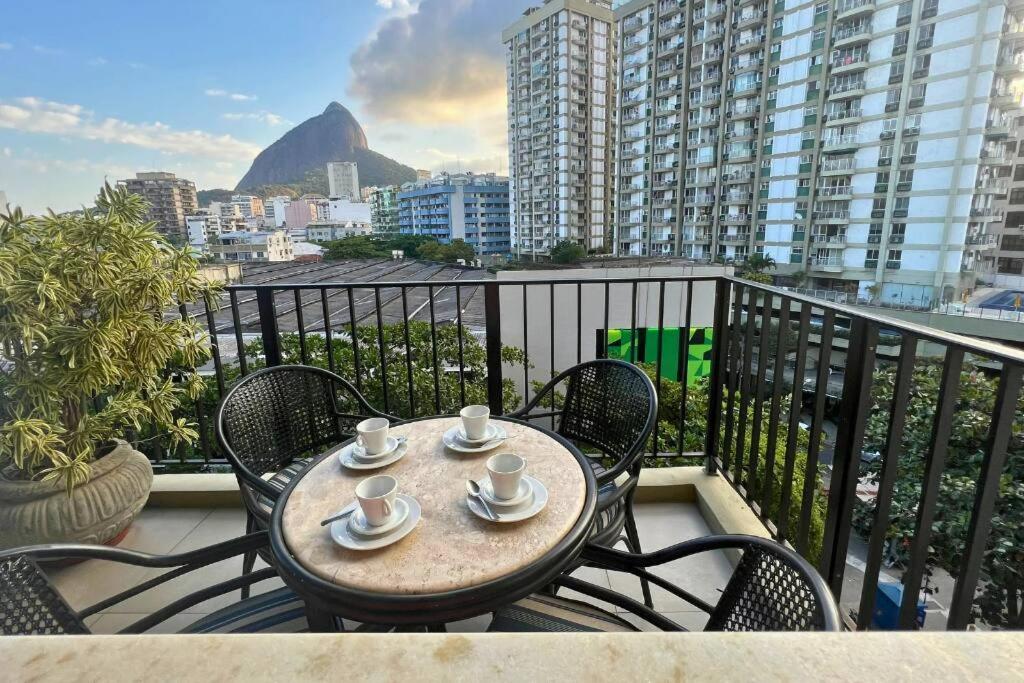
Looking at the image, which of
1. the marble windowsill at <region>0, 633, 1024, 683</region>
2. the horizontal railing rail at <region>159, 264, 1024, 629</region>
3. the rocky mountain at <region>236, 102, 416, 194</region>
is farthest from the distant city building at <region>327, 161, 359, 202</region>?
the marble windowsill at <region>0, 633, 1024, 683</region>

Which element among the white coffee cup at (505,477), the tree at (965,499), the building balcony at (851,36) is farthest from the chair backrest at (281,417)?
the building balcony at (851,36)

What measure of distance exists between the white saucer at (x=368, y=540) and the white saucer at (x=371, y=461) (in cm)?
26

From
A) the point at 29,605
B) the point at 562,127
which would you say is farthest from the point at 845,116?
the point at 562,127

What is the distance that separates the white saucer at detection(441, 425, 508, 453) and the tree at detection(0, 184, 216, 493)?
1.41m

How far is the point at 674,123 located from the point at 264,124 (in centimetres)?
2320

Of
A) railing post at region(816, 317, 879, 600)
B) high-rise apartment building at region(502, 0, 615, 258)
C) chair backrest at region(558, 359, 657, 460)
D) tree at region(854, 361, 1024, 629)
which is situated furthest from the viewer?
high-rise apartment building at region(502, 0, 615, 258)

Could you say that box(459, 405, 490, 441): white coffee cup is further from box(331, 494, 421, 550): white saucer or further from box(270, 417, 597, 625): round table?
box(331, 494, 421, 550): white saucer

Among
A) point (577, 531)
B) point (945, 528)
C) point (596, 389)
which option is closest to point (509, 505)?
point (577, 531)

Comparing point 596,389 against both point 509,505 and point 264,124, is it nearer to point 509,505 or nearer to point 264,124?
point 509,505

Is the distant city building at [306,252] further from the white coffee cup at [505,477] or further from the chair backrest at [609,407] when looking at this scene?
the white coffee cup at [505,477]

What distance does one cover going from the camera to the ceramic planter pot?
1758 millimetres

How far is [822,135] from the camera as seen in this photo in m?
13.6

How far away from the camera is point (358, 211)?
2433 cm

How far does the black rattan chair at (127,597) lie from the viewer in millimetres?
811
